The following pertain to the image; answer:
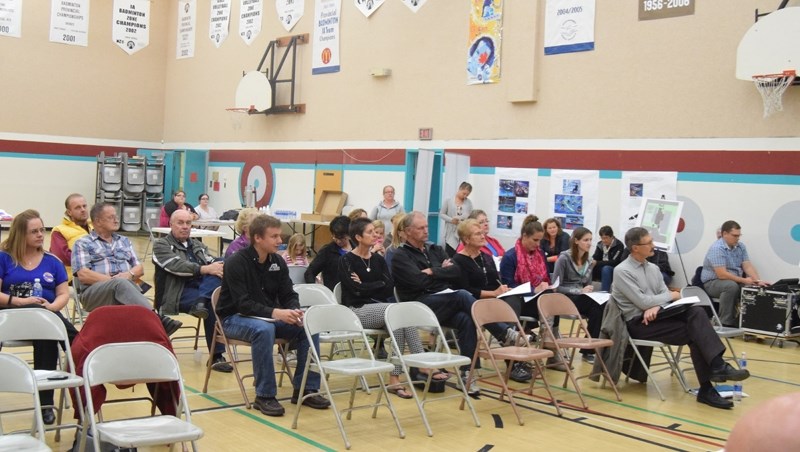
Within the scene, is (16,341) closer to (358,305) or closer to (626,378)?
(358,305)

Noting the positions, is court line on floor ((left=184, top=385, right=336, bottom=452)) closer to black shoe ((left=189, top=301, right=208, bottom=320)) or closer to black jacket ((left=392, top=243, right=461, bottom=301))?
black shoe ((left=189, top=301, right=208, bottom=320))

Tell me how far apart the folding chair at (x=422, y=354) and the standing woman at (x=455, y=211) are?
21.3 ft

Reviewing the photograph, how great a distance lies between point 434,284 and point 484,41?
274 inches

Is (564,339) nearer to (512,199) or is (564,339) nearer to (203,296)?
(203,296)

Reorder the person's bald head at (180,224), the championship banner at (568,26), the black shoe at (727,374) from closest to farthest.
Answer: the black shoe at (727,374), the person's bald head at (180,224), the championship banner at (568,26)

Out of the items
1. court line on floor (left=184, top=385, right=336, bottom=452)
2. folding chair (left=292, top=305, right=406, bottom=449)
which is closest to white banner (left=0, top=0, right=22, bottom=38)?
court line on floor (left=184, top=385, right=336, bottom=452)

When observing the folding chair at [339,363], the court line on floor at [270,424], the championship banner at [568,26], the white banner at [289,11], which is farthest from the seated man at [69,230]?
the white banner at [289,11]

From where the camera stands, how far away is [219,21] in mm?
18172

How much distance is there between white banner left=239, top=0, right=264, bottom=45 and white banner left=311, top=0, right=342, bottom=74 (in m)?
1.94

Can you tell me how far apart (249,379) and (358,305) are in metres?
1.01

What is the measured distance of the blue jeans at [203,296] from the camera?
6.38 m

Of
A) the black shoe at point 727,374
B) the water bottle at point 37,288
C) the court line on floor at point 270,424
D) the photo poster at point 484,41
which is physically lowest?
the court line on floor at point 270,424

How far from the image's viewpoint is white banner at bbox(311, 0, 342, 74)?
1520 centimetres

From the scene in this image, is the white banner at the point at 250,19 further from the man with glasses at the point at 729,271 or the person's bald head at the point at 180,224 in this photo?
the person's bald head at the point at 180,224
